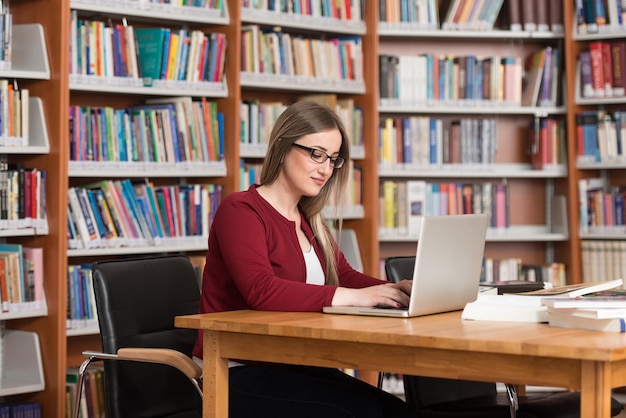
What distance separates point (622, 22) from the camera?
16.6ft

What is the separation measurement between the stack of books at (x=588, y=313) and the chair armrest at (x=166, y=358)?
90cm

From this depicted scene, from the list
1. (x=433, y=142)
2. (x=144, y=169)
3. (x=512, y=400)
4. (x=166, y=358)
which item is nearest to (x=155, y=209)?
(x=144, y=169)

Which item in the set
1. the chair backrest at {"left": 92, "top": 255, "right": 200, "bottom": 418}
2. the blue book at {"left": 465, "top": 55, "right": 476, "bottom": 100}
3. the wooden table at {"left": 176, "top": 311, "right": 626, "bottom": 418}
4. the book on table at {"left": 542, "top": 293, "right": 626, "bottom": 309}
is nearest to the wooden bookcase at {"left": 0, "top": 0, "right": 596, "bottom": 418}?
the blue book at {"left": 465, "top": 55, "right": 476, "bottom": 100}

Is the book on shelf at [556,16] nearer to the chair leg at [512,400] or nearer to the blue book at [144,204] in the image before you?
the blue book at [144,204]

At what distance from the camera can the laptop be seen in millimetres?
2113

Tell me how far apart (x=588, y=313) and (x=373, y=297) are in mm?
522

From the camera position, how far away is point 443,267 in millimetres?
2186

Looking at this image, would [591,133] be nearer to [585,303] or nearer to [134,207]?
[134,207]

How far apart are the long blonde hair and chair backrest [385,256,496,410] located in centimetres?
30

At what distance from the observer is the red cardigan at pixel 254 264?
2.33 metres

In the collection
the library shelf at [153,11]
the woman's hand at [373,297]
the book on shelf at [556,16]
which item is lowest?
the woman's hand at [373,297]

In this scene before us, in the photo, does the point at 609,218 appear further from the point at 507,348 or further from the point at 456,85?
the point at 507,348

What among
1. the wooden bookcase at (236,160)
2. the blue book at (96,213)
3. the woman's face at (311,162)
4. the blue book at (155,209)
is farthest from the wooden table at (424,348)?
the blue book at (155,209)

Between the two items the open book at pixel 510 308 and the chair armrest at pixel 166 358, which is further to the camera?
the chair armrest at pixel 166 358
